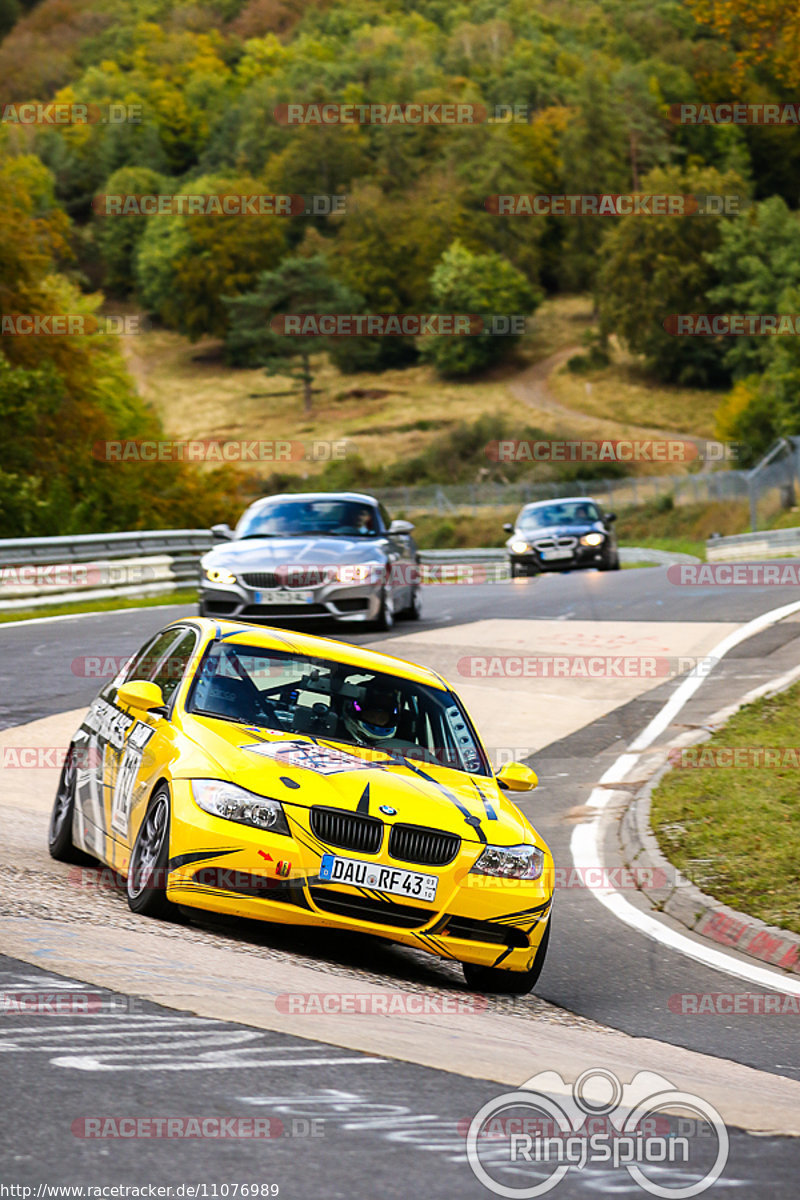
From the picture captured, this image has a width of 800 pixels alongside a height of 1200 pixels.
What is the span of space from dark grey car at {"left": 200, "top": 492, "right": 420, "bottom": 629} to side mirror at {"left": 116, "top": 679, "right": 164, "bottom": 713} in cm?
990

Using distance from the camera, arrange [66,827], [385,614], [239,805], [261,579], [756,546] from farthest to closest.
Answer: [756,546]
[385,614]
[261,579]
[66,827]
[239,805]

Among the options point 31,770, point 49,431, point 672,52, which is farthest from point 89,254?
point 31,770

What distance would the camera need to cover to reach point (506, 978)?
7.20 m

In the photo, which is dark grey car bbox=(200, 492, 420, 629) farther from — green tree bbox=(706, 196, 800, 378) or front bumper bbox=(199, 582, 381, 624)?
green tree bbox=(706, 196, 800, 378)

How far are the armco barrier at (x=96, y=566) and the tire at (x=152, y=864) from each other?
16.3m

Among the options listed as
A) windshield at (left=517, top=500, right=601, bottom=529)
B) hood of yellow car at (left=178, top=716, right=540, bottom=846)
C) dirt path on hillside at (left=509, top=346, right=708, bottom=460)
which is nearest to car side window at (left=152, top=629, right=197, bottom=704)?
hood of yellow car at (left=178, top=716, right=540, bottom=846)

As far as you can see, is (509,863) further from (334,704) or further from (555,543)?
(555,543)

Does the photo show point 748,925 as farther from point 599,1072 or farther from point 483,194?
point 483,194

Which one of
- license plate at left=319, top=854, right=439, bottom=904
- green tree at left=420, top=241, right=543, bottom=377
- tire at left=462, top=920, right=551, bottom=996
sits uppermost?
green tree at left=420, top=241, right=543, bottom=377

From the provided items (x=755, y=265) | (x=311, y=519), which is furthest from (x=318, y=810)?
(x=755, y=265)

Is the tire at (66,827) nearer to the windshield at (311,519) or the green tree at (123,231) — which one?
the windshield at (311,519)

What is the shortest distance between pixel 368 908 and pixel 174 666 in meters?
2.05

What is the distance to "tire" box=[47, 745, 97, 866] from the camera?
8.63 meters

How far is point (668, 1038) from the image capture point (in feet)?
21.7
